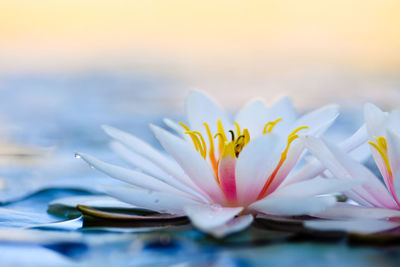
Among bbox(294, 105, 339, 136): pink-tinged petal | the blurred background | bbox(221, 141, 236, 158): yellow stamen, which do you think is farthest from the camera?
the blurred background

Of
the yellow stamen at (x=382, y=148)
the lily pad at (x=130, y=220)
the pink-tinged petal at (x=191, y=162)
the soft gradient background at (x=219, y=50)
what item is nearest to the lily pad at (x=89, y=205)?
the lily pad at (x=130, y=220)

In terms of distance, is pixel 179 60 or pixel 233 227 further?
pixel 179 60

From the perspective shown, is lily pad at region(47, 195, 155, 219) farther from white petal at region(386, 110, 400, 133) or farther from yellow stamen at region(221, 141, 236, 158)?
white petal at region(386, 110, 400, 133)

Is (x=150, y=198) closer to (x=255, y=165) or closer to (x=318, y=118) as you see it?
(x=255, y=165)

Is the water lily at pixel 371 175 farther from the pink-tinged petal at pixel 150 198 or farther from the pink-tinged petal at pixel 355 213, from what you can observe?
the pink-tinged petal at pixel 150 198

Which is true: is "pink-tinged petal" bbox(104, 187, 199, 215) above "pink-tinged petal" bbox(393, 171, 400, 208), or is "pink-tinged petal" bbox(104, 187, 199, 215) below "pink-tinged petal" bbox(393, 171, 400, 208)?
above

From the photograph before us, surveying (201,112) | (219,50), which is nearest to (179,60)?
(219,50)

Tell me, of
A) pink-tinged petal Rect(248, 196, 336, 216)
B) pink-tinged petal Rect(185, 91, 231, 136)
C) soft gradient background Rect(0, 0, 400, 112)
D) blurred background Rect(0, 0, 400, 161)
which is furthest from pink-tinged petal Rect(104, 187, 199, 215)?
soft gradient background Rect(0, 0, 400, 112)
